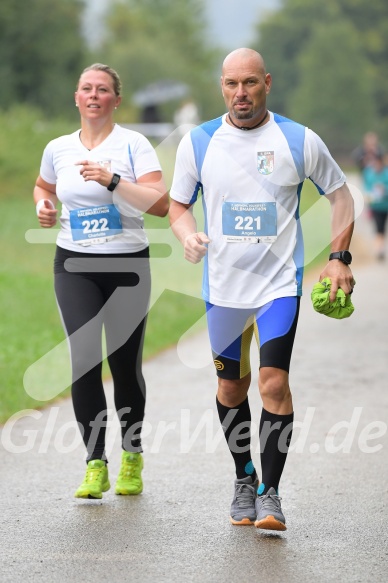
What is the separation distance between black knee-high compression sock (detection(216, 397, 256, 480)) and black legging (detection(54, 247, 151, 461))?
2.29 ft

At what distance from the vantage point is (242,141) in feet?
19.4

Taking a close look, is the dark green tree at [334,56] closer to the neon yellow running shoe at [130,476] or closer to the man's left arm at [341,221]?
the neon yellow running shoe at [130,476]

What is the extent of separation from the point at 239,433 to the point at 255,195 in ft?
3.81

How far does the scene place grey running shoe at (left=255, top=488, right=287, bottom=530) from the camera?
5727 mm

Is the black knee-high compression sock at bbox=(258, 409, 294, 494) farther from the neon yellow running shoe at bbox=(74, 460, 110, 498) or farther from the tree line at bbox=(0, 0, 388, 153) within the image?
the tree line at bbox=(0, 0, 388, 153)

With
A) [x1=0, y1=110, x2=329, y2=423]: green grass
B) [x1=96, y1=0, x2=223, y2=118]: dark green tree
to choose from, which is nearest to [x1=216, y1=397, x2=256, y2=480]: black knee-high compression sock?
[x1=0, y1=110, x2=329, y2=423]: green grass

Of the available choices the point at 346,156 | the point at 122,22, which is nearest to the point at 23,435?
the point at 346,156

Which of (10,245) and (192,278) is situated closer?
(192,278)

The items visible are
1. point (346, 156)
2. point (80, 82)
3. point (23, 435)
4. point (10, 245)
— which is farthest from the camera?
point (346, 156)

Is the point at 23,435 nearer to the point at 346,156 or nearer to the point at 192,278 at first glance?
the point at 192,278

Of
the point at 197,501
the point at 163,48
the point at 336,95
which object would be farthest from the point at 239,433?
the point at 163,48

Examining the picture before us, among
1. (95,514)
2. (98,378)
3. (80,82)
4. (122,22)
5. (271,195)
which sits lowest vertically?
(95,514)

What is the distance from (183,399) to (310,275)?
36.5ft

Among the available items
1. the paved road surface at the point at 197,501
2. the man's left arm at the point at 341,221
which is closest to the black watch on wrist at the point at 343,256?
the man's left arm at the point at 341,221
